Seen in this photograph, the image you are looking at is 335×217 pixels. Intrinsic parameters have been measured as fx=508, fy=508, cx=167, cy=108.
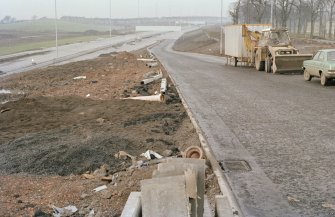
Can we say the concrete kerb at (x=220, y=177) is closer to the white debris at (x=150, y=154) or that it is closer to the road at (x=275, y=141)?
the road at (x=275, y=141)

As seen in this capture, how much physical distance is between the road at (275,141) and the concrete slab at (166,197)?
197 centimetres

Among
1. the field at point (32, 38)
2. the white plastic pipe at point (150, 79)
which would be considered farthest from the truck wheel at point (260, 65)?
the field at point (32, 38)

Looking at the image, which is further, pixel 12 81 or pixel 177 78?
pixel 12 81

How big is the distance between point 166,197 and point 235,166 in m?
4.12

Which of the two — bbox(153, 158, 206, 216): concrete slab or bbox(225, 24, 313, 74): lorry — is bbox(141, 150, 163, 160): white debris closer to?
bbox(153, 158, 206, 216): concrete slab

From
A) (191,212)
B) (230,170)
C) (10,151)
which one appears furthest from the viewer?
(10,151)

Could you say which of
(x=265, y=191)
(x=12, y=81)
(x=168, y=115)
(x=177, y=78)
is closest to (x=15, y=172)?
(x=265, y=191)

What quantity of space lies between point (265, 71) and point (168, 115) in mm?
17006

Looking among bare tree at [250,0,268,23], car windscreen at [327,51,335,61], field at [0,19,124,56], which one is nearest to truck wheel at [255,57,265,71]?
car windscreen at [327,51,335,61]

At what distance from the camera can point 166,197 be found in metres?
4.95

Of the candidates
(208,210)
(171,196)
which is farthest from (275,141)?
(171,196)

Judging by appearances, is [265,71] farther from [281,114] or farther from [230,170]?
[230,170]

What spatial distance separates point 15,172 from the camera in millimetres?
9516

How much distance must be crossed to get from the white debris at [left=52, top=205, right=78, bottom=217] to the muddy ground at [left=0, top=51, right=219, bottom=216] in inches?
4.3
